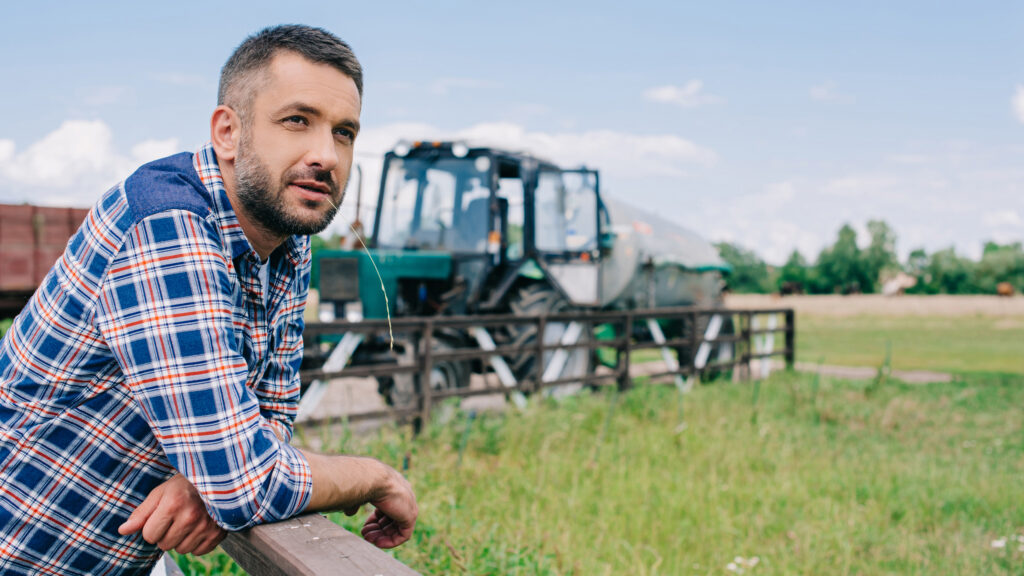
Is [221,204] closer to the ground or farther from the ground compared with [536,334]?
farther from the ground

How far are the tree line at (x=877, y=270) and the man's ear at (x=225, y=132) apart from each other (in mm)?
80697

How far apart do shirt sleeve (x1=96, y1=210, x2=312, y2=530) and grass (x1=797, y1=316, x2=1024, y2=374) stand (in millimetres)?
13289

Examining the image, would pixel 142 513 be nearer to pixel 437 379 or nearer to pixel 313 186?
pixel 313 186

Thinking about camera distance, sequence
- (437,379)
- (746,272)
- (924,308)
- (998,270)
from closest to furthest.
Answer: (437,379) < (924,308) < (998,270) < (746,272)

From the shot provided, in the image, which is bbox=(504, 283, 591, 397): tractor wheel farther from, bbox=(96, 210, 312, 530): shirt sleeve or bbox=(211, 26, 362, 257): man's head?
bbox=(96, 210, 312, 530): shirt sleeve

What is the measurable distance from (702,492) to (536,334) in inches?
140

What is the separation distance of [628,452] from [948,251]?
9479 centimetres

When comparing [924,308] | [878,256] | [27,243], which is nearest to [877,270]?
[878,256]

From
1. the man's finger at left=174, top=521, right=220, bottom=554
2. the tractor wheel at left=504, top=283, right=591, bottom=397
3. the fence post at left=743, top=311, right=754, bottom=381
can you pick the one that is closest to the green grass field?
the tractor wheel at left=504, top=283, right=591, bottom=397

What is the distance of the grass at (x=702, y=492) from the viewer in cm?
388

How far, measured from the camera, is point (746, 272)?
9581 centimetres

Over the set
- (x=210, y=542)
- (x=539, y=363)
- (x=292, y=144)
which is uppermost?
(x=292, y=144)

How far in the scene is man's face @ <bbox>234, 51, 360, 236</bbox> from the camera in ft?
4.55

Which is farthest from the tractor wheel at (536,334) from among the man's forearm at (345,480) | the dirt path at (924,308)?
the dirt path at (924,308)
